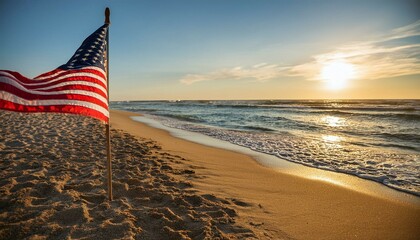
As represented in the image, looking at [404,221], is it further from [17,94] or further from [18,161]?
[18,161]

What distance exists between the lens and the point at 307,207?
4.45m

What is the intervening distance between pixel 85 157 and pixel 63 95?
13.1ft

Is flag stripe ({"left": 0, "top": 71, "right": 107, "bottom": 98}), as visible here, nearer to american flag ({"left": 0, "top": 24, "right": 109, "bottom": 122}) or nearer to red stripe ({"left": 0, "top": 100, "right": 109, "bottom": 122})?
american flag ({"left": 0, "top": 24, "right": 109, "bottom": 122})

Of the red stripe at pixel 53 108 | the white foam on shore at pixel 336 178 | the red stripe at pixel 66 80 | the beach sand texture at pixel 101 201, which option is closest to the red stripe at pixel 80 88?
the red stripe at pixel 66 80

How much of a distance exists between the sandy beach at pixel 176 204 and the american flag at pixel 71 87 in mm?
1621

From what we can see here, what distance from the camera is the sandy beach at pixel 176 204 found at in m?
3.43

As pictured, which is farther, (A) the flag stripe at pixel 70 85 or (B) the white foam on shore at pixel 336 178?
(B) the white foam on shore at pixel 336 178

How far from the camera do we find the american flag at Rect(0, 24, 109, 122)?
3.24 metres

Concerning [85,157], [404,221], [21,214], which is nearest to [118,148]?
[85,157]

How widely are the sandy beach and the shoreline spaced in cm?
2

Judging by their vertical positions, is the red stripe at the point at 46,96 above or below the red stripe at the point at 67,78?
below

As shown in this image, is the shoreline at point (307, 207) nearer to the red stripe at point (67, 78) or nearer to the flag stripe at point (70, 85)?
the flag stripe at point (70, 85)

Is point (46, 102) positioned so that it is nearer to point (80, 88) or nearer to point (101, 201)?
point (80, 88)

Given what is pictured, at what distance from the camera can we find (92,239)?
313cm
